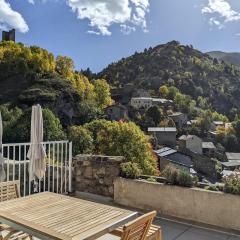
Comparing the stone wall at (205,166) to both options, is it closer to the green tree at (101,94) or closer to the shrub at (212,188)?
the green tree at (101,94)

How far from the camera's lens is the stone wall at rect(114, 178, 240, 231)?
15.0ft

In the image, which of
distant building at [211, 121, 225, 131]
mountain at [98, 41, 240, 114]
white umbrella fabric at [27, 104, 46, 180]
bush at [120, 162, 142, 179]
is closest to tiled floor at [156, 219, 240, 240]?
bush at [120, 162, 142, 179]

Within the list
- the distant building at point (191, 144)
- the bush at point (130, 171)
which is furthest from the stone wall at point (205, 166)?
the bush at point (130, 171)

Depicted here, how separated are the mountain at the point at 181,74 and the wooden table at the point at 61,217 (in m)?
92.4

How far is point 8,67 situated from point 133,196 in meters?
62.5

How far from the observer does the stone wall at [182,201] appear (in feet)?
15.0

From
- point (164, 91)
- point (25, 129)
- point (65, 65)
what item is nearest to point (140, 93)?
point (164, 91)

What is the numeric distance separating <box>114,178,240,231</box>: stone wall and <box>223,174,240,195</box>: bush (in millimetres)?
81

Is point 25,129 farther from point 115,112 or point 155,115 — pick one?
point 155,115

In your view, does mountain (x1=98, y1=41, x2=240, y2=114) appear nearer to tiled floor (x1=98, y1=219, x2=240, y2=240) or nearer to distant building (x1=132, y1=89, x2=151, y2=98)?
distant building (x1=132, y1=89, x2=151, y2=98)

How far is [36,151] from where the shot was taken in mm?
4914

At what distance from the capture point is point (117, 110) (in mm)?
68312

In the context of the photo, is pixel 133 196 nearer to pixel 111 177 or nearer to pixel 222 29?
pixel 111 177

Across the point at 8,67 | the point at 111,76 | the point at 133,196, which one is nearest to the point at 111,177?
the point at 133,196
